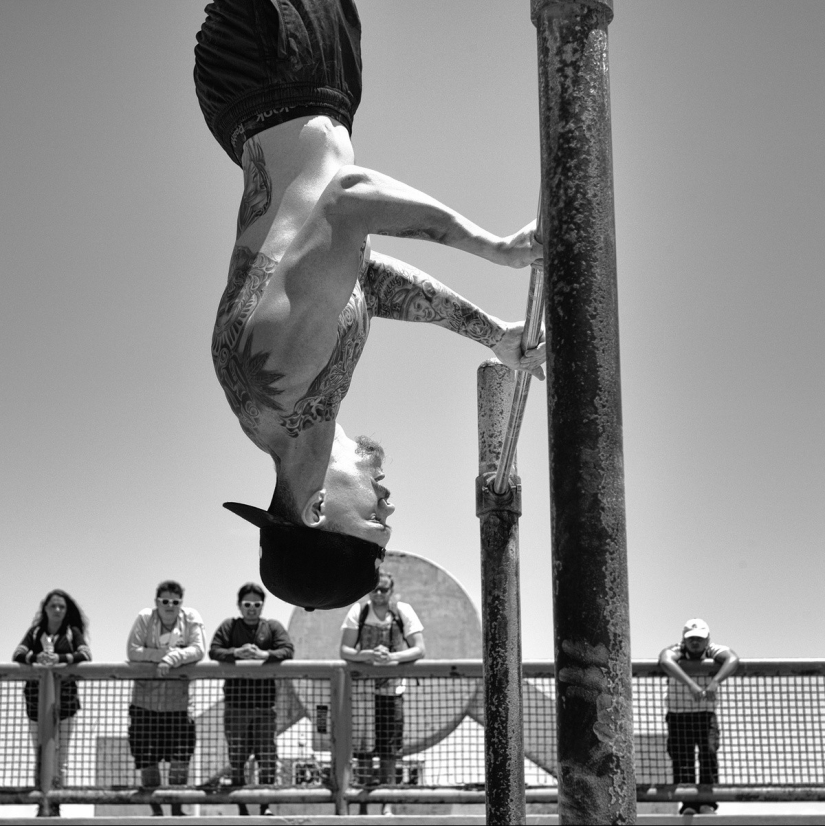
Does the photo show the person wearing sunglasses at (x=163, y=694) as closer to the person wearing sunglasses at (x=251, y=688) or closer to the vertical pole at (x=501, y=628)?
the person wearing sunglasses at (x=251, y=688)

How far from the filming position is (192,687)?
7.22 meters

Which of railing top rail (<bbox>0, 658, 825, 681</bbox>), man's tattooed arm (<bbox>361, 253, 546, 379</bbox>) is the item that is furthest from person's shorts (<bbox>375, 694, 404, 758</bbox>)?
man's tattooed arm (<bbox>361, 253, 546, 379</bbox>)

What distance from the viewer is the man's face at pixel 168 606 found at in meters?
7.37

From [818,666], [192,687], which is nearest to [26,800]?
[192,687]

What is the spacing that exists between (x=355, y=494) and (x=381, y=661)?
4.16 m

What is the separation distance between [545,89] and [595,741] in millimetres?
1254

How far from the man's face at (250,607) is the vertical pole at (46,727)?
3.67ft

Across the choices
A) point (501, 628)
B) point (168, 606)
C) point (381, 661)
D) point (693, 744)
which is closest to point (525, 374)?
point (501, 628)

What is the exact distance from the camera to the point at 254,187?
9.93 ft

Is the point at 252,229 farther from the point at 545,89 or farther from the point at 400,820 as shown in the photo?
the point at 400,820

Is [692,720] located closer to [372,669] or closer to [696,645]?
[696,645]

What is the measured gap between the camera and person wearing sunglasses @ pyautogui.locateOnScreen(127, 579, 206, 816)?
7.10 meters

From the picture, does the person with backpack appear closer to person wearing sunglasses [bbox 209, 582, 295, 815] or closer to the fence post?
the fence post

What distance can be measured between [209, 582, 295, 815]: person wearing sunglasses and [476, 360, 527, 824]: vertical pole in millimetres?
2929
